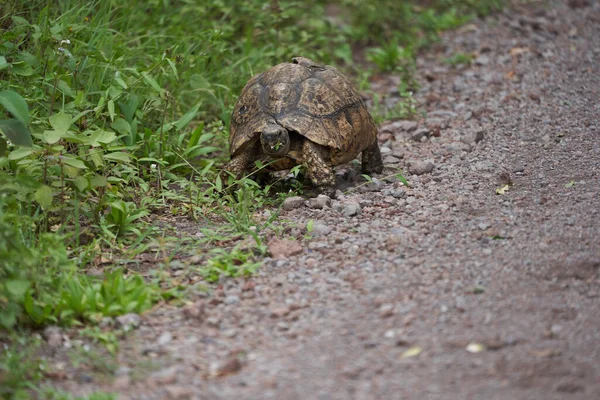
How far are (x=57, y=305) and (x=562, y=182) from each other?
131 inches

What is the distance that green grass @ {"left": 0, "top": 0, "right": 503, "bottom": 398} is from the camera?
3746 mm

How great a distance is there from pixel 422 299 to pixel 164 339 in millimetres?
1274

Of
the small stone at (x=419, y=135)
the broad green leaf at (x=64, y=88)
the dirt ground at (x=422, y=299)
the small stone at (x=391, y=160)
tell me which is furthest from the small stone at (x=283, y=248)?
the small stone at (x=419, y=135)

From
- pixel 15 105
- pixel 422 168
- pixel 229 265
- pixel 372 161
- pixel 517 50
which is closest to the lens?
pixel 15 105

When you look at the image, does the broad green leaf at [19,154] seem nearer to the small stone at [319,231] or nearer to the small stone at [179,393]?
the small stone at [319,231]

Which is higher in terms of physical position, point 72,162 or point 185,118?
point 72,162

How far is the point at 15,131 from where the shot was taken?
4.01 metres

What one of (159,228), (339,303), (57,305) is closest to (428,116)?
(159,228)

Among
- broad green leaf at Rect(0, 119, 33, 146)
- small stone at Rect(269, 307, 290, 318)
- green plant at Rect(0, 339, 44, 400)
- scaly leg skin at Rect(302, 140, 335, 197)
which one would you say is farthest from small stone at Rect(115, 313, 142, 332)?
scaly leg skin at Rect(302, 140, 335, 197)

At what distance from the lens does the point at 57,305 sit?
3.67 meters

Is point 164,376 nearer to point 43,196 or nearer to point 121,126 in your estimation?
point 43,196

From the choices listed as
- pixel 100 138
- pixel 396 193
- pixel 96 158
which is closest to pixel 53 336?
pixel 96 158

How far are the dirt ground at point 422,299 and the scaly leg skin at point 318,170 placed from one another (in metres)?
0.17

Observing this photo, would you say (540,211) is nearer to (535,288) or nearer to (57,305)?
(535,288)
